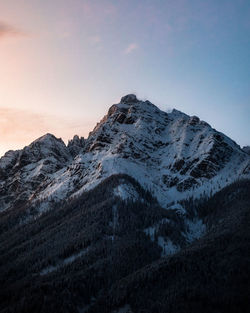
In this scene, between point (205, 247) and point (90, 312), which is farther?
point (205, 247)

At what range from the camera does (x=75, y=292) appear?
157 m

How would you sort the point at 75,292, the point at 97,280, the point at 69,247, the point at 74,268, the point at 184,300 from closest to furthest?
the point at 184,300, the point at 75,292, the point at 97,280, the point at 74,268, the point at 69,247

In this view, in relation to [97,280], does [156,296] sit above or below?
below

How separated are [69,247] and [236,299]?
8724 cm

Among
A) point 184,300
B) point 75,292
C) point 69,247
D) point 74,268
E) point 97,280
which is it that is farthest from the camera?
point 69,247

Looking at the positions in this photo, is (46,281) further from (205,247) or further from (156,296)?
(205,247)

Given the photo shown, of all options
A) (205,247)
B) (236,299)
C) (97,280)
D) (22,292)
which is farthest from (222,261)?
(22,292)

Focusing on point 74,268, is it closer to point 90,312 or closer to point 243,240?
point 90,312

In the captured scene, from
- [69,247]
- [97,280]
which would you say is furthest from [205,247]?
[69,247]

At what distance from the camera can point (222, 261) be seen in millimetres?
164250

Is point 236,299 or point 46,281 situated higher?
point 46,281

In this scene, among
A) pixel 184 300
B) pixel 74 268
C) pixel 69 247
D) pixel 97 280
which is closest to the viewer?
pixel 184 300

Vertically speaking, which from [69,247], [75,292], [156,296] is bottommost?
[156,296]

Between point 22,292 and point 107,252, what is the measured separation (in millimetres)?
42327
